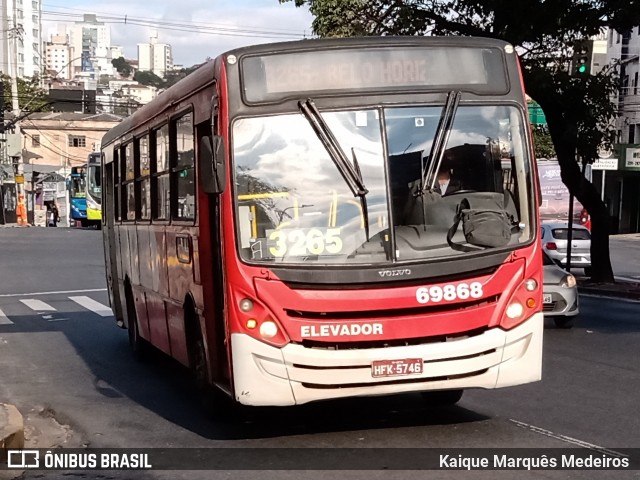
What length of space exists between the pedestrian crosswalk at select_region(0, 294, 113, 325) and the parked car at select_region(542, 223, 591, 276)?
46.1 feet

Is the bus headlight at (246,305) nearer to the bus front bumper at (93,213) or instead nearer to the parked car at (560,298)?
the parked car at (560,298)

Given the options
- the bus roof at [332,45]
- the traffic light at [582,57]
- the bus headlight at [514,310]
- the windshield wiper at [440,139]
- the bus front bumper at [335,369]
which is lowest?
the bus front bumper at [335,369]

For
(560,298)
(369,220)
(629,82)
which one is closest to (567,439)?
(369,220)

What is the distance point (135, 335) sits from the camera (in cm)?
1391

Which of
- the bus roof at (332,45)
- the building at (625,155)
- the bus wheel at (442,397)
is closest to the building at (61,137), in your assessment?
the building at (625,155)

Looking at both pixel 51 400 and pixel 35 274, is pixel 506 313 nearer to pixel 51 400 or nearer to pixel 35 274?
pixel 51 400

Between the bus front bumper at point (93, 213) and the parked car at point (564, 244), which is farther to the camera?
the bus front bumper at point (93, 213)

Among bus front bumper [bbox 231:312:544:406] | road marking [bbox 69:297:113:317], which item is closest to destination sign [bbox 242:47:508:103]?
bus front bumper [bbox 231:312:544:406]

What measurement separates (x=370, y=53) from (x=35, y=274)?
23.0m

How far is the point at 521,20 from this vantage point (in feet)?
71.1

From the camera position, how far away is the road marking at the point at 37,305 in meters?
21.3

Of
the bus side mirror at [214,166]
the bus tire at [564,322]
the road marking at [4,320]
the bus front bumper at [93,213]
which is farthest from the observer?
the bus front bumper at [93,213]

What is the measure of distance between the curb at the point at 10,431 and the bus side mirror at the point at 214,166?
2.37 m

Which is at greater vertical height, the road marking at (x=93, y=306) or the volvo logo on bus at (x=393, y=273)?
the volvo logo on bus at (x=393, y=273)
